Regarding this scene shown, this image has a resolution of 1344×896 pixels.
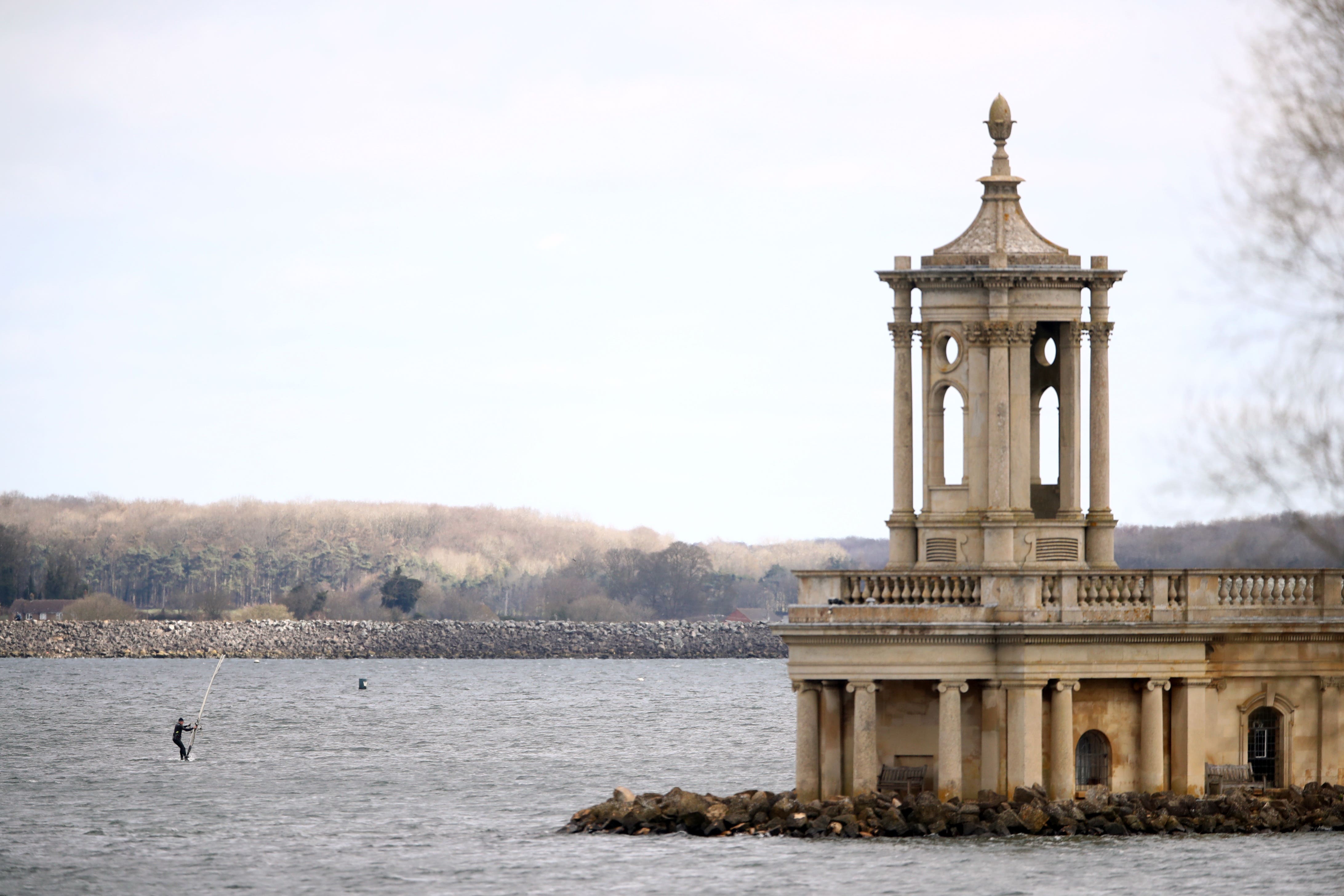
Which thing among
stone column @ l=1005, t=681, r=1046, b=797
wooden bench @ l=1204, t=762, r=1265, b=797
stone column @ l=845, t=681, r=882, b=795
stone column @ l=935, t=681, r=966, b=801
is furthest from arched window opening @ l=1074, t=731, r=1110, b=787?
stone column @ l=845, t=681, r=882, b=795

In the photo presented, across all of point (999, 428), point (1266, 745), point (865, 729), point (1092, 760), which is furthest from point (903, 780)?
point (999, 428)

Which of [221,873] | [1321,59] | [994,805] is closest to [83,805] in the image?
[221,873]

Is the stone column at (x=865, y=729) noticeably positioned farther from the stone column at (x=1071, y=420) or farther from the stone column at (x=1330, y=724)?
the stone column at (x=1330, y=724)

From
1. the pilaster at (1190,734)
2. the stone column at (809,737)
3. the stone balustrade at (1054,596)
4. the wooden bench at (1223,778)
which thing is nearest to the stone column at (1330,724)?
the stone balustrade at (1054,596)

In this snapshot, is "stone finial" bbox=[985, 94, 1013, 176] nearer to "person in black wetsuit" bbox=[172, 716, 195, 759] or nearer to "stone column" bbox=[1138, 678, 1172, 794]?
"stone column" bbox=[1138, 678, 1172, 794]

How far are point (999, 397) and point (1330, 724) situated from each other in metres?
7.22

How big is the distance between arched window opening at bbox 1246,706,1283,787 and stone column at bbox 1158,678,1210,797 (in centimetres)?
97

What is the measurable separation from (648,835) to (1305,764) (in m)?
11.5

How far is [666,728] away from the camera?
9481 cm

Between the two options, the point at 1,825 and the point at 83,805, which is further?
the point at 83,805

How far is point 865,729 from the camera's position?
35.2 m

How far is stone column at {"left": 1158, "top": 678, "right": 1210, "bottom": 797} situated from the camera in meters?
35.4

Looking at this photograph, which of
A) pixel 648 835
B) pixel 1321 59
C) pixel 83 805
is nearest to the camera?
pixel 1321 59

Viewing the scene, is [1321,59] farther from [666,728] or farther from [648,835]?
[666,728]
